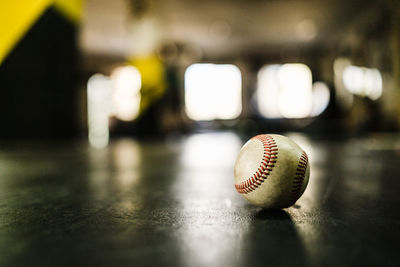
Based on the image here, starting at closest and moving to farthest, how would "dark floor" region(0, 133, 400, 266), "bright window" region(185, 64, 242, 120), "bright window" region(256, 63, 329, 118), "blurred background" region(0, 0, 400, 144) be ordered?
"dark floor" region(0, 133, 400, 266) → "blurred background" region(0, 0, 400, 144) → "bright window" region(256, 63, 329, 118) → "bright window" region(185, 64, 242, 120)

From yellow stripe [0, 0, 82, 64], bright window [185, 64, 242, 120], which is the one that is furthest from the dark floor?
bright window [185, 64, 242, 120]

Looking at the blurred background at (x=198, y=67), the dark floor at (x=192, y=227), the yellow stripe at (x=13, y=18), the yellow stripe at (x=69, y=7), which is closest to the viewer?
the dark floor at (x=192, y=227)

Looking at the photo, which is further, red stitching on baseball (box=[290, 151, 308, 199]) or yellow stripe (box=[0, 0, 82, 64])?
yellow stripe (box=[0, 0, 82, 64])

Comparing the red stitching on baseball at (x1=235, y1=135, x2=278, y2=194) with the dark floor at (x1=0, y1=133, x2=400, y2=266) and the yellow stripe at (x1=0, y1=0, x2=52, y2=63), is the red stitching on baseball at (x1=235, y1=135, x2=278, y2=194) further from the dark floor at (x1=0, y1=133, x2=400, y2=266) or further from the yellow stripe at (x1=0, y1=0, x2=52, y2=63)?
the yellow stripe at (x1=0, y1=0, x2=52, y2=63)

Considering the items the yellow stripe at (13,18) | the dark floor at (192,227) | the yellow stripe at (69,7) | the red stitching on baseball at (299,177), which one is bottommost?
the dark floor at (192,227)

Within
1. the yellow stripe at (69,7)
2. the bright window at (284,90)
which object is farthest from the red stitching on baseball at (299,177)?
the bright window at (284,90)

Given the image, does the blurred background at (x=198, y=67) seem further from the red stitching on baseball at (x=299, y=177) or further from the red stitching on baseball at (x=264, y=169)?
the red stitching on baseball at (x=299, y=177)

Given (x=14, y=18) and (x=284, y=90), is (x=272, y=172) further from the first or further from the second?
(x=284, y=90)
